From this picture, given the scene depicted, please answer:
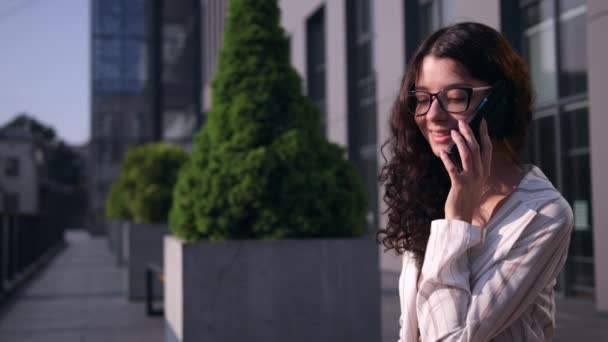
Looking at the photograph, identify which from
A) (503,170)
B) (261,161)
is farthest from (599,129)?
(503,170)

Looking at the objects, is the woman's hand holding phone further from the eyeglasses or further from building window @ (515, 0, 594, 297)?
building window @ (515, 0, 594, 297)

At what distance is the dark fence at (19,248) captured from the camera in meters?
13.2

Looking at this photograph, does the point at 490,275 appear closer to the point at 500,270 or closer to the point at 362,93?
the point at 500,270

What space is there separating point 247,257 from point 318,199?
789mm

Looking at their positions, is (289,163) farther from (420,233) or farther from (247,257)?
(420,233)

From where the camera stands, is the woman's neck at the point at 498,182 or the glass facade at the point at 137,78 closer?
the woman's neck at the point at 498,182

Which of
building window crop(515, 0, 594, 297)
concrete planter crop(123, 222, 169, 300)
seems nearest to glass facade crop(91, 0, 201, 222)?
concrete planter crop(123, 222, 169, 300)

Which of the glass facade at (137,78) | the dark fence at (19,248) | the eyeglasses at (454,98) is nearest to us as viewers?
A: the eyeglasses at (454,98)

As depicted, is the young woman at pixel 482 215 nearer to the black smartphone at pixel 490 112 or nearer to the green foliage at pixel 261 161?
the black smartphone at pixel 490 112

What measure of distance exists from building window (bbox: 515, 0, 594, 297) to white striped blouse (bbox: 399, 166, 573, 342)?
374 inches

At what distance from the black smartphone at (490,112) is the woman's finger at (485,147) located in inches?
0.8

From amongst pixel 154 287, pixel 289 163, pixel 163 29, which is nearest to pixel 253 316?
pixel 289 163

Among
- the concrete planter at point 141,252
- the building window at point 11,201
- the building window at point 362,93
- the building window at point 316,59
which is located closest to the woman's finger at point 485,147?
the concrete planter at point 141,252

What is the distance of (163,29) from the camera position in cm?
4847
